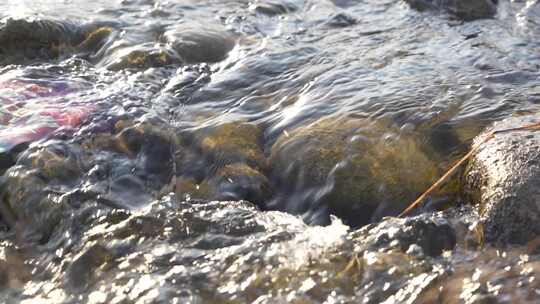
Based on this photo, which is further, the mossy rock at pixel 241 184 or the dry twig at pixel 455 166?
the mossy rock at pixel 241 184

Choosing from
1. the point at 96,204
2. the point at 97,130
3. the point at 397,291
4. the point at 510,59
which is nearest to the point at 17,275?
the point at 96,204

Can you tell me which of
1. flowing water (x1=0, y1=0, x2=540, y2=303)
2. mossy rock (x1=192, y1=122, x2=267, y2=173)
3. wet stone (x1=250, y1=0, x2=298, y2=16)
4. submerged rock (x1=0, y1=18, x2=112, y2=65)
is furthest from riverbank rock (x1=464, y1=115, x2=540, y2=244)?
submerged rock (x1=0, y1=18, x2=112, y2=65)

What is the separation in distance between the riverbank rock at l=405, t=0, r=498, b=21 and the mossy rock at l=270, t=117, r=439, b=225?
8.96ft

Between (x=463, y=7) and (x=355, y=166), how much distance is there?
11.1ft

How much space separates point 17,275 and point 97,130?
1397mm

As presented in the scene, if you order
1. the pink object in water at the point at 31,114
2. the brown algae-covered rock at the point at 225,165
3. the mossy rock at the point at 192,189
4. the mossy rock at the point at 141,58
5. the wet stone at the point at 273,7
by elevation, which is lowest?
the mossy rock at the point at 192,189

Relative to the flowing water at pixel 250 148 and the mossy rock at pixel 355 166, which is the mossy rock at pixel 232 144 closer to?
the flowing water at pixel 250 148

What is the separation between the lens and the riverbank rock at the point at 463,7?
6.62 m

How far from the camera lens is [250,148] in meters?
4.48

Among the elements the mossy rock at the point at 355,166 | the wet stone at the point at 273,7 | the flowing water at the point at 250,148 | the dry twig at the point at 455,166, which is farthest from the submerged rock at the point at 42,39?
the dry twig at the point at 455,166

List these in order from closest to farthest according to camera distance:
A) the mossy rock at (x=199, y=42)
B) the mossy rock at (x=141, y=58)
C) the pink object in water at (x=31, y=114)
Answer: the pink object in water at (x=31, y=114)
the mossy rock at (x=141, y=58)
the mossy rock at (x=199, y=42)

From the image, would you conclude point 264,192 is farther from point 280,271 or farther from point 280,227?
point 280,271

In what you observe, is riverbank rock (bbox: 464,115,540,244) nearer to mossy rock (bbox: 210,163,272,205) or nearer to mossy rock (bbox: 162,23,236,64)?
mossy rock (bbox: 210,163,272,205)

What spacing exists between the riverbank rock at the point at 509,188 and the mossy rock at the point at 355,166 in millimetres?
375
